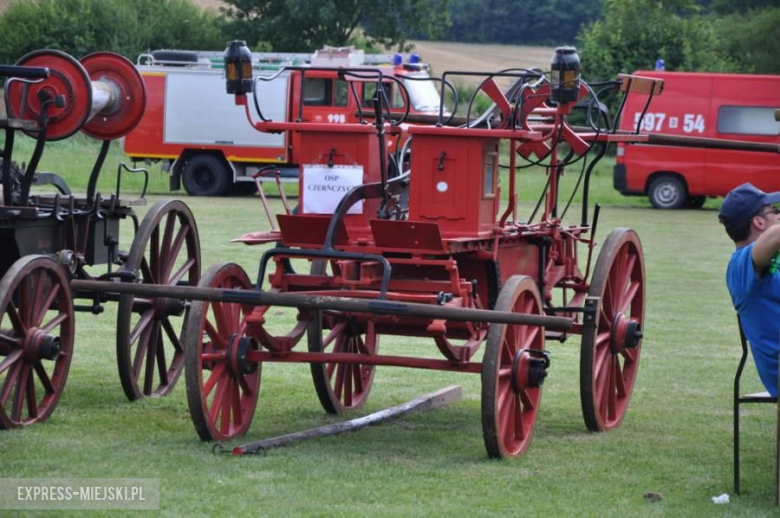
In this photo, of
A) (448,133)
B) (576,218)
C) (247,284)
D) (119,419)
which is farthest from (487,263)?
(576,218)

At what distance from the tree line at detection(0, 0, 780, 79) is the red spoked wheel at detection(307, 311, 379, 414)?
107 ft

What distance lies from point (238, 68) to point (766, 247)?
3012mm

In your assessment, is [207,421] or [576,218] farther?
[576,218]

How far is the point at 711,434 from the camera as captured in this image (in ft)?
26.2

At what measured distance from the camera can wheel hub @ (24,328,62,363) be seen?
7.32 metres

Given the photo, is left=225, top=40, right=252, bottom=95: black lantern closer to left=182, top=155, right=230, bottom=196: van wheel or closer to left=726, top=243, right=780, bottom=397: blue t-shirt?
left=726, top=243, right=780, bottom=397: blue t-shirt

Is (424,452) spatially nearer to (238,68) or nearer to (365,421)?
(365,421)

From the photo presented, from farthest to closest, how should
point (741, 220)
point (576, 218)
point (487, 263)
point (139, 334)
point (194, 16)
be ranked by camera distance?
point (194, 16)
point (576, 218)
point (139, 334)
point (487, 263)
point (741, 220)

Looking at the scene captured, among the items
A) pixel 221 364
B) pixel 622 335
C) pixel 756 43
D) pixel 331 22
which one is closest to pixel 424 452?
pixel 221 364

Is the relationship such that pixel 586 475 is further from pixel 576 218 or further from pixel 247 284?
pixel 576 218

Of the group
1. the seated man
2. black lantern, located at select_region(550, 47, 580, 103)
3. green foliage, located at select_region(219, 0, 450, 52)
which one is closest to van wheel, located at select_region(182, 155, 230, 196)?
green foliage, located at select_region(219, 0, 450, 52)

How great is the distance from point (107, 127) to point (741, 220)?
13.4 ft

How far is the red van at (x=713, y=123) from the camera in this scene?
26719 millimetres

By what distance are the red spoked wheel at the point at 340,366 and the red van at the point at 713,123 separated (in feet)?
61.3
